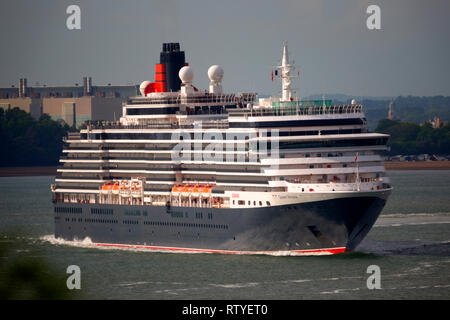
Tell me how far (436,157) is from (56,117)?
71.6m

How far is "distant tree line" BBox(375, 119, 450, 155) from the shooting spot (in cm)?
18762

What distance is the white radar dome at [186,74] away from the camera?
75125 millimetres

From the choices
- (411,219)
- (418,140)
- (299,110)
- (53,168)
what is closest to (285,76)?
(299,110)

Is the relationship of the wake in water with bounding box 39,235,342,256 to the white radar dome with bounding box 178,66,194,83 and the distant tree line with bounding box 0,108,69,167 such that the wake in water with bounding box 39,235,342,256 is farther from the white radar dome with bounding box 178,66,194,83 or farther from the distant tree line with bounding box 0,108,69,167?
the distant tree line with bounding box 0,108,69,167

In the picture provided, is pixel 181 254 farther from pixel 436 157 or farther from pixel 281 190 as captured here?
pixel 436 157

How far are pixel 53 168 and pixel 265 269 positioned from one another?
378 ft

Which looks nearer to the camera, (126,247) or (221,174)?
(221,174)

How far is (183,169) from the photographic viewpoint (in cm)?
6962

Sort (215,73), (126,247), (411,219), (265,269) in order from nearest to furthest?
(265,269), (126,247), (215,73), (411,219)

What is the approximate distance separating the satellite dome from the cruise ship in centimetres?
10

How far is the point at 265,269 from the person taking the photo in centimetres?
5931

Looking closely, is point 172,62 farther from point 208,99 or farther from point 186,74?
point 208,99

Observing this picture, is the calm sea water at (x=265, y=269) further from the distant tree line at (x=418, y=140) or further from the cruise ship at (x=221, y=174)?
the distant tree line at (x=418, y=140)
